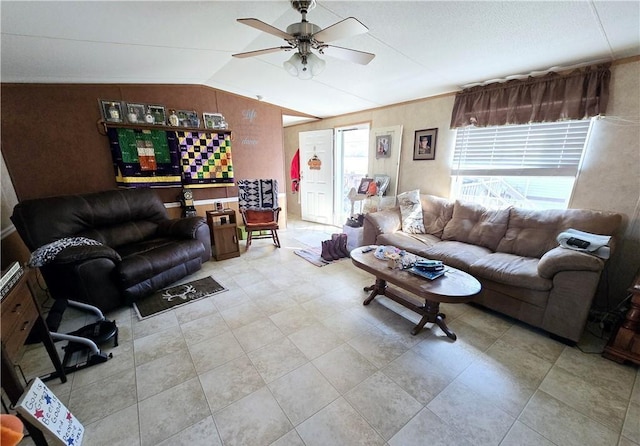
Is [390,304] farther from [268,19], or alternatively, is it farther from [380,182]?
[268,19]

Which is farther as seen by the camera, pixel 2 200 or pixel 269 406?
pixel 2 200

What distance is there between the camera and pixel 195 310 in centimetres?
234

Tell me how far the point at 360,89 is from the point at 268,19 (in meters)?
1.64

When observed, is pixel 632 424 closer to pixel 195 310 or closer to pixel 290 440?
pixel 290 440

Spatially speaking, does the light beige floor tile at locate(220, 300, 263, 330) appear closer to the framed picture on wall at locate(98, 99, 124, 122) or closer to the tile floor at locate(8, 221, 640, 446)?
the tile floor at locate(8, 221, 640, 446)

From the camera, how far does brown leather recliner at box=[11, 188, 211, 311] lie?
2.12 m

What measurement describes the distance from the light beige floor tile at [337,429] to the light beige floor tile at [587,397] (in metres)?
1.17

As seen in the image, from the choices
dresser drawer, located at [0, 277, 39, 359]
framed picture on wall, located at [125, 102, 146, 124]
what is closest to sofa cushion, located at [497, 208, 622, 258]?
dresser drawer, located at [0, 277, 39, 359]


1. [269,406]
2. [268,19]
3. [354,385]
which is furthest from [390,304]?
[268,19]

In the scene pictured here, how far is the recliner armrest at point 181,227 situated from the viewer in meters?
3.02

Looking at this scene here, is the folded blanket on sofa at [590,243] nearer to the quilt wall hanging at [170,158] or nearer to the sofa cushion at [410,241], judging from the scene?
the sofa cushion at [410,241]

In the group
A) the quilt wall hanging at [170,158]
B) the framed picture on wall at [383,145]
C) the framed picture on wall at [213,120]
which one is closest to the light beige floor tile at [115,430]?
the quilt wall hanging at [170,158]

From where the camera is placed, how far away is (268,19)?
1.99 metres

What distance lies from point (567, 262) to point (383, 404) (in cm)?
170
